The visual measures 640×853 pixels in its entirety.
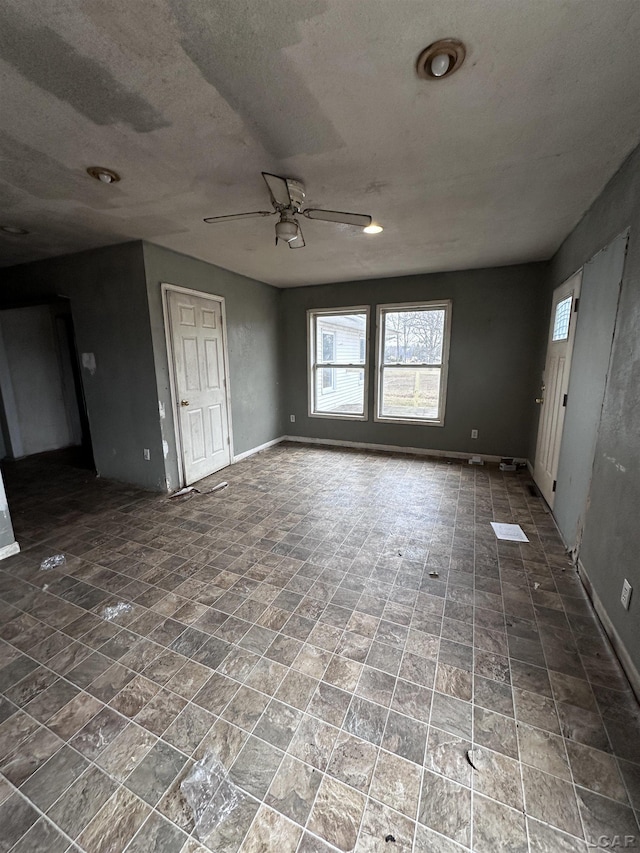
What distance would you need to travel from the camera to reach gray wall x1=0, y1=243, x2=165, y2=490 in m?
3.42

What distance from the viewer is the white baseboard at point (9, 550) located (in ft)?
8.27

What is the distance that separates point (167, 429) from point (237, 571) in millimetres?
1936

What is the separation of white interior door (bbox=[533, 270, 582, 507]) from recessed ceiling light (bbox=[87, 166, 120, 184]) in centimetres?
336

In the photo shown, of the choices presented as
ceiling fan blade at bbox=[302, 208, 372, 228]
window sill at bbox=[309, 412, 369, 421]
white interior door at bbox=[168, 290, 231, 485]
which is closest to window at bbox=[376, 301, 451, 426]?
window sill at bbox=[309, 412, 369, 421]

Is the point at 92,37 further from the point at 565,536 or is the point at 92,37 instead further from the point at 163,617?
the point at 565,536

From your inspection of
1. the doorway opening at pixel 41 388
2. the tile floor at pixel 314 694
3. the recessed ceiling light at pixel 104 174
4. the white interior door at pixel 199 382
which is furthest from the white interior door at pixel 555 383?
the doorway opening at pixel 41 388

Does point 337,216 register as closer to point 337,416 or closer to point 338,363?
point 338,363

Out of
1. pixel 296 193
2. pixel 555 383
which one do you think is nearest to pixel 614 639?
pixel 555 383

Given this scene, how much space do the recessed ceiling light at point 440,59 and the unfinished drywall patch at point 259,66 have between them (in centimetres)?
43

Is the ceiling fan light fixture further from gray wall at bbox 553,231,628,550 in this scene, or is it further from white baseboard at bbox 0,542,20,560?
white baseboard at bbox 0,542,20,560

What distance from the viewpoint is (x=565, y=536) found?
8.61 ft

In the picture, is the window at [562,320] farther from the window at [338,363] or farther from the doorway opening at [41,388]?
the doorway opening at [41,388]

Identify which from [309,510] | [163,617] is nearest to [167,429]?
[309,510]

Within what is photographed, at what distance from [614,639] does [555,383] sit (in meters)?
2.32
